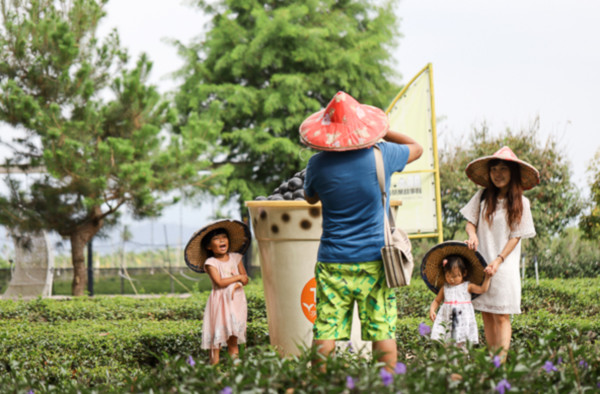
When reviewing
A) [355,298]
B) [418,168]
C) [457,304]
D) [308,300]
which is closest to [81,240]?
[418,168]

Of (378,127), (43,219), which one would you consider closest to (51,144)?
(43,219)

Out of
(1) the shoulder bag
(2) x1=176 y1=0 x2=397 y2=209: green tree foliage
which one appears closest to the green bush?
(1) the shoulder bag

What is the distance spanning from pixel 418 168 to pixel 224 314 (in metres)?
5.45

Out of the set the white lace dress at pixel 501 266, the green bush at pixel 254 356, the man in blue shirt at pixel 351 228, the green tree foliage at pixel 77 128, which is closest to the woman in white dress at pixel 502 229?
the white lace dress at pixel 501 266

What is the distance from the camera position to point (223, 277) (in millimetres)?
4688

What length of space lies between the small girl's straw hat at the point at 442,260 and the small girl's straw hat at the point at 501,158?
0.46 meters

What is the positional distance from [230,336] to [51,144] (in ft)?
26.2

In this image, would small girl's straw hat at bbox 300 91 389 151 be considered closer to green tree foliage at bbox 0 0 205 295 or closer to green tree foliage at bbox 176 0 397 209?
green tree foliage at bbox 0 0 205 295

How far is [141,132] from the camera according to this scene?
11.4 meters

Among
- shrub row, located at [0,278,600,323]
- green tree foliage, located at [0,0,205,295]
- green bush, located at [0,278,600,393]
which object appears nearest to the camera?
green bush, located at [0,278,600,393]

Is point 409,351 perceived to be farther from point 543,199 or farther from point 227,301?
point 543,199

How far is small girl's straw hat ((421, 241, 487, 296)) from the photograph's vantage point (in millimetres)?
4211

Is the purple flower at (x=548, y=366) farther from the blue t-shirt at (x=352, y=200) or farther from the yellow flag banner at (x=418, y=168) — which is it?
the yellow flag banner at (x=418, y=168)

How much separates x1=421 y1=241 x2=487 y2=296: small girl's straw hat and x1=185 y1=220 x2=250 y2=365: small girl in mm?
1288
